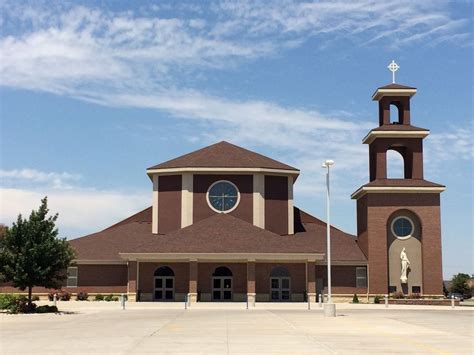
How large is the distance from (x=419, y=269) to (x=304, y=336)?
34.5 meters

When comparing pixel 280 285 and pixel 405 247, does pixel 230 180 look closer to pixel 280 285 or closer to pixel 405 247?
pixel 280 285

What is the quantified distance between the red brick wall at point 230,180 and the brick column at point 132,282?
8.20m

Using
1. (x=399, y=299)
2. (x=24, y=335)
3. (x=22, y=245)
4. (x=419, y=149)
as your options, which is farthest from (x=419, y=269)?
(x=24, y=335)

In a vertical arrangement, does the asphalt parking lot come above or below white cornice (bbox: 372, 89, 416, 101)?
below

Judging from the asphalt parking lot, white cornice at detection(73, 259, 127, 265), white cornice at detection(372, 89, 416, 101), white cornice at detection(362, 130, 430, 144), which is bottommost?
the asphalt parking lot

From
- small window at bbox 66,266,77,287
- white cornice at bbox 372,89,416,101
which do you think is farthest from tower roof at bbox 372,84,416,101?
small window at bbox 66,266,77,287

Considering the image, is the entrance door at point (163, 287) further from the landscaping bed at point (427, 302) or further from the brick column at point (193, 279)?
the landscaping bed at point (427, 302)

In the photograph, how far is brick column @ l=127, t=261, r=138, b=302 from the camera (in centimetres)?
4934

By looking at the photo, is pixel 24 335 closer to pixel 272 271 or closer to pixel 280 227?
pixel 272 271

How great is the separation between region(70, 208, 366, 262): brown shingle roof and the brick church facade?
0.28ft

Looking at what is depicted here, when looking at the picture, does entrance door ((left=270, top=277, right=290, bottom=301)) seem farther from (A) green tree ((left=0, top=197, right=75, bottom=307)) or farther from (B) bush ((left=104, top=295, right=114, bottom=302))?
(A) green tree ((left=0, top=197, right=75, bottom=307))

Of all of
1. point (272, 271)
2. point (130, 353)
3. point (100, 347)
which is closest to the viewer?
point (130, 353)

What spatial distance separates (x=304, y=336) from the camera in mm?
20906

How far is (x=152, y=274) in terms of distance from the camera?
50.3 meters
